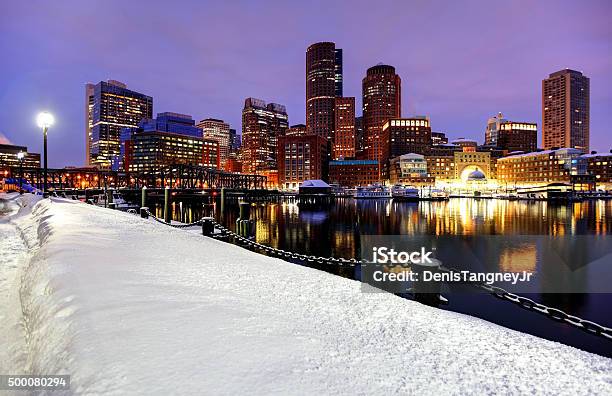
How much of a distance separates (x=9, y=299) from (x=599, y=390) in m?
9.55

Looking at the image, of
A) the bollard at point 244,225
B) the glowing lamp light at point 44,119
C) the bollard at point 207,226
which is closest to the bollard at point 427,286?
the bollard at point 207,226

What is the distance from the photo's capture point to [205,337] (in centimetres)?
438

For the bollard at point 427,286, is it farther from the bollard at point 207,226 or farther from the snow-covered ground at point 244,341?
the bollard at point 207,226

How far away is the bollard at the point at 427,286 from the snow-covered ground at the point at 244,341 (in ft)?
9.92

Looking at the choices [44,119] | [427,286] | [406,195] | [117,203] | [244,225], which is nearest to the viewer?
[427,286]

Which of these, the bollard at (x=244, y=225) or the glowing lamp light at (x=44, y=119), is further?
the bollard at (x=244, y=225)

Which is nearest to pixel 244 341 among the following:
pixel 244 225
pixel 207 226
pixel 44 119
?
pixel 207 226

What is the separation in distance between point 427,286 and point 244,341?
729 centimetres

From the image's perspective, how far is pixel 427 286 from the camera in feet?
33.4

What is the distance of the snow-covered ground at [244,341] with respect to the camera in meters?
3.60

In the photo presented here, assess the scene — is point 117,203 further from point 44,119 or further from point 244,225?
point 244,225

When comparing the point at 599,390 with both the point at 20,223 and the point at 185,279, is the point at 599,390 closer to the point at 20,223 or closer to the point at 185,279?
the point at 185,279

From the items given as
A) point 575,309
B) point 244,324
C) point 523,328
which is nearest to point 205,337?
point 244,324

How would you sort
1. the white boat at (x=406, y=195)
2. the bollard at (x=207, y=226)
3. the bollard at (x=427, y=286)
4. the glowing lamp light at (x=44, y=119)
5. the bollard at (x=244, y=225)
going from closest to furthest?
the bollard at (x=427, y=286) → the bollard at (x=207, y=226) → the glowing lamp light at (x=44, y=119) → the bollard at (x=244, y=225) → the white boat at (x=406, y=195)
